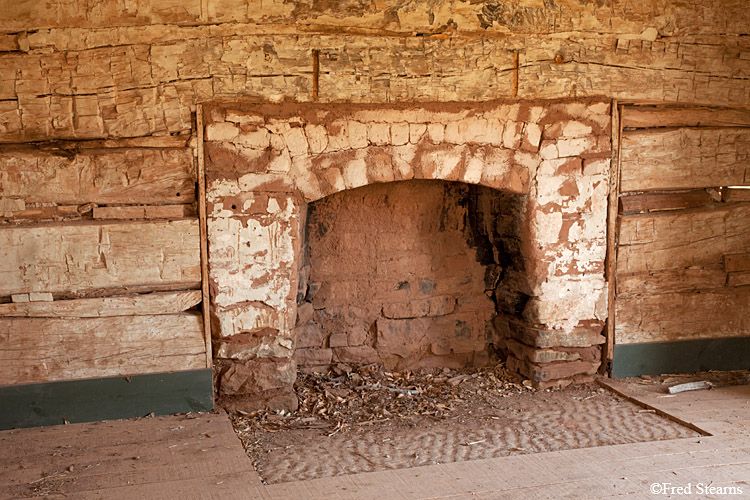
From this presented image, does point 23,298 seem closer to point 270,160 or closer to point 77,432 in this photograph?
point 77,432

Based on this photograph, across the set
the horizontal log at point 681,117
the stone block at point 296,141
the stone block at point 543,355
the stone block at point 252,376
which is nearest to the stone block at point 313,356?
the stone block at point 252,376

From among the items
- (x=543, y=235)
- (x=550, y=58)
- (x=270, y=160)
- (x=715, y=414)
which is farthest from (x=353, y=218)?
(x=715, y=414)

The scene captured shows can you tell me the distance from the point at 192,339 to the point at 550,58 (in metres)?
2.72

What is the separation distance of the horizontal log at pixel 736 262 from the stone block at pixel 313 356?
275 centimetres

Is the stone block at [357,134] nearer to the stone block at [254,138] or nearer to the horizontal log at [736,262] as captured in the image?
the stone block at [254,138]

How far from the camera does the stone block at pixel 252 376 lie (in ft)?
13.2

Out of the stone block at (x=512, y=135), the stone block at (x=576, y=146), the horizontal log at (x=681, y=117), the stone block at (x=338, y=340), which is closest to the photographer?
the stone block at (x=512, y=135)

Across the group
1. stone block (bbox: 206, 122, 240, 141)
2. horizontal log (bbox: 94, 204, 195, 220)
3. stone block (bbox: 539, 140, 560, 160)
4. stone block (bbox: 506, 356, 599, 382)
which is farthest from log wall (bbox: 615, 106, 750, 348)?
horizontal log (bbox: 94, 204, 195, 220)

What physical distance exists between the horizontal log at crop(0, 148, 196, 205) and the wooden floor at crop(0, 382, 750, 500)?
127 centimetres

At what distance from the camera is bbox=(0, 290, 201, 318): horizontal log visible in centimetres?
374

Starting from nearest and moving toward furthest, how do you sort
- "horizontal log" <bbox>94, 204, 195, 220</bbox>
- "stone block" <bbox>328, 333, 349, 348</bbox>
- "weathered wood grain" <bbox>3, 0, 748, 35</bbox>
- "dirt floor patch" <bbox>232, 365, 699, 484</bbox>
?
1. "dirt floor patch" <bbox>232, 365, 699, 484</bbox>
2. "weathered wood grain" <bbox>3, 0, 748, 35</bbox>
3. "horizontal log" <bbox>94, 204, 195, 220</bbox>
4. "stone block" <bbox>328, 333, 349, 348</bbox>

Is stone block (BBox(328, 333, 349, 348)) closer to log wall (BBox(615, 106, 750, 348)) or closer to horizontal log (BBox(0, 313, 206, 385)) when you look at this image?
horizontal log (BBox(0, 313, 206, 385))

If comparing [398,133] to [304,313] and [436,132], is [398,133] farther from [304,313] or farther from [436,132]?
[304,313]

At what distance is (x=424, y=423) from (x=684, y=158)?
2417mm
